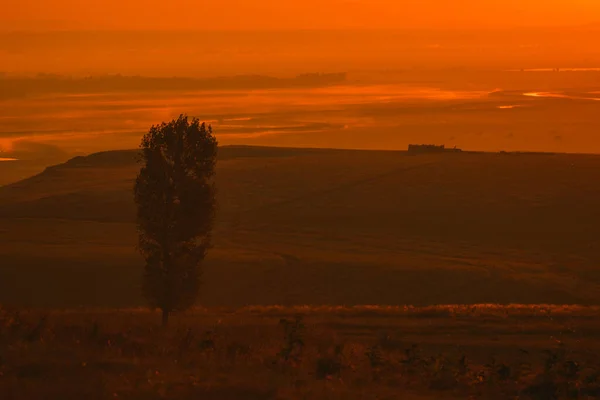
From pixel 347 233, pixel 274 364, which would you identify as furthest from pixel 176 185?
pixel 347 233

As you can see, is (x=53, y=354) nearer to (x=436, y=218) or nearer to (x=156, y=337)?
(x=156, y=337)

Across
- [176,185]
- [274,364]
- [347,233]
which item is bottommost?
[347,233]

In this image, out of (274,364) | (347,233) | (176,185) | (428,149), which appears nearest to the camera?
(274,364)

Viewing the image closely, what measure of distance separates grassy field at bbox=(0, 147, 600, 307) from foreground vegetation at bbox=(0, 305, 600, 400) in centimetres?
2110

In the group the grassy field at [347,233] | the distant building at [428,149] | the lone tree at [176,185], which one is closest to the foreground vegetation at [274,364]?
the lone tree at [176,185]

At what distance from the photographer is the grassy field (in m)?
46.9

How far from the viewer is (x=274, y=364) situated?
1653 centimetres

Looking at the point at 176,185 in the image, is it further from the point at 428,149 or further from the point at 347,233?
the point at 428,149

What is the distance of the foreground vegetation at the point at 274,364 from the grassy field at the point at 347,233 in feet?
69.2

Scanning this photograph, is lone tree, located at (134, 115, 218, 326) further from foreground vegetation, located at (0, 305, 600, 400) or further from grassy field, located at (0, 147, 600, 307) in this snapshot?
grassy field, located at (0, 147, 600, 307)

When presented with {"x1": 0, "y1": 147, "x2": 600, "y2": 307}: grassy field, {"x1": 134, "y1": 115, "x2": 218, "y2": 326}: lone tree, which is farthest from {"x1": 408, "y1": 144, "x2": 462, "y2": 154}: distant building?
{"x1": 134, "y1": 115, "x2": 218, "y2": 326}: lone tree

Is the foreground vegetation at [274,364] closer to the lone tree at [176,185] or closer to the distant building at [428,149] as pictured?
the lone tree at [176,185]

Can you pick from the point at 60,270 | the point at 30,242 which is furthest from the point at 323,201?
the point at 60,270

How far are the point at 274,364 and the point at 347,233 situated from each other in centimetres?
4956
